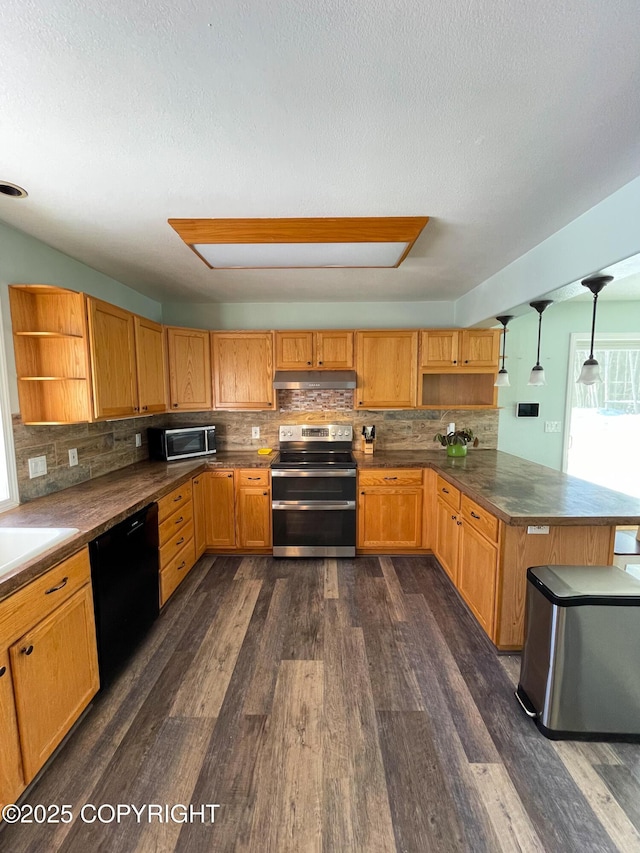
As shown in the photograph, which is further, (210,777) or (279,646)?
(279,646)

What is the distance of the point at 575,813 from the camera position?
1.22m

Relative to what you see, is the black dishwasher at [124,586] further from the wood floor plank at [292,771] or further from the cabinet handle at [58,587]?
the wood floor plank at [292,771]

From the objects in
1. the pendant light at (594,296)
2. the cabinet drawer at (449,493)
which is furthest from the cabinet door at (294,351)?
the pendant light at (594,296)

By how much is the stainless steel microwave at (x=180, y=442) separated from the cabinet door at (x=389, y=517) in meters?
1.59

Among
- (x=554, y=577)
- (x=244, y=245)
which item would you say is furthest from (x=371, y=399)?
(x=554, y=577)

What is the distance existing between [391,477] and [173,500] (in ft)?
5.99

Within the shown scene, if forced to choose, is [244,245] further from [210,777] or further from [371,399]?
[210,777]

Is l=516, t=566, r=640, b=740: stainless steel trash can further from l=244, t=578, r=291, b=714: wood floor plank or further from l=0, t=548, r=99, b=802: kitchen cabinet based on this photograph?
l=0, t=548, r=99, b=802: kitchen cabinet

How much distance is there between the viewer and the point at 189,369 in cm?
318

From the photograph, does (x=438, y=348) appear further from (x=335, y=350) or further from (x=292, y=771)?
(x=292, y=771)

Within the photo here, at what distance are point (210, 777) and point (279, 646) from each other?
72cm

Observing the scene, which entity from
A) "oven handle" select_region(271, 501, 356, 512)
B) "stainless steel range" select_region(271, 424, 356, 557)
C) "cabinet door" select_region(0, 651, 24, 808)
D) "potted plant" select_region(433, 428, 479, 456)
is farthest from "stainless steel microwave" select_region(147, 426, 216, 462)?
"potted plant" select_region(433, 428, 479, 456)

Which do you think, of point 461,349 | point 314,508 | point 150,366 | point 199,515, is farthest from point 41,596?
point 461,349

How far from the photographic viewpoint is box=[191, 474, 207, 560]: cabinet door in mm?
2893
